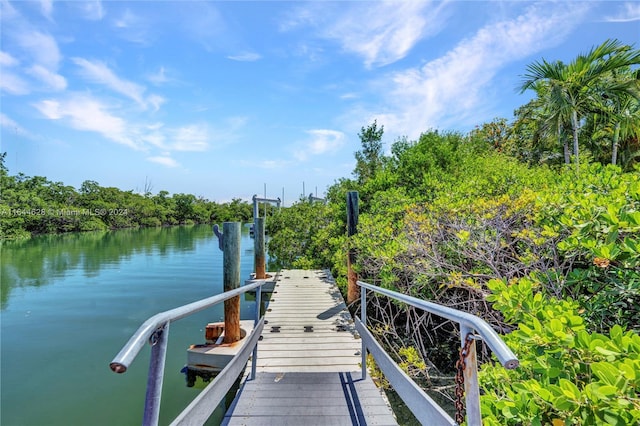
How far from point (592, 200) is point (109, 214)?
43.6 metres

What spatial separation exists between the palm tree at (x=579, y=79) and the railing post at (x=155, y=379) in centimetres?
1087

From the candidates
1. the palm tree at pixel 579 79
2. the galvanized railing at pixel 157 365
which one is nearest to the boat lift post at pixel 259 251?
the galvanized railing at pixel 157 365

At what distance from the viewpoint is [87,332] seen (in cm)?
662

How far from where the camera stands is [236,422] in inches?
84.4

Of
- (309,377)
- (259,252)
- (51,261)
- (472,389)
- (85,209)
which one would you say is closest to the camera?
(472,389)

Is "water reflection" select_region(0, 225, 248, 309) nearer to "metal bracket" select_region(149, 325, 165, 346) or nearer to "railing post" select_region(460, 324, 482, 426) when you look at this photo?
"metal bracket" select_region(149, 325, 165, 346)

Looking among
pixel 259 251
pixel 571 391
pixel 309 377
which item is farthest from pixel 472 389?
pixel 259 251

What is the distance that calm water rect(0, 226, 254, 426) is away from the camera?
4223mm

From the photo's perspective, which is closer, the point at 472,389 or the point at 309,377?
the point at 472,389

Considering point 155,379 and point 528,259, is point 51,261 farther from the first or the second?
point 528,259

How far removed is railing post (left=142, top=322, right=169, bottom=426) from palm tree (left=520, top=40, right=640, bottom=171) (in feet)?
35.6

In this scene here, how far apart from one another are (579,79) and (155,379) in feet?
40.0

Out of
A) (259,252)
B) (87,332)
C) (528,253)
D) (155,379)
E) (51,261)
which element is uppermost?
(528,253)

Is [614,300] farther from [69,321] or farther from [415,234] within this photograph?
[69,321]
